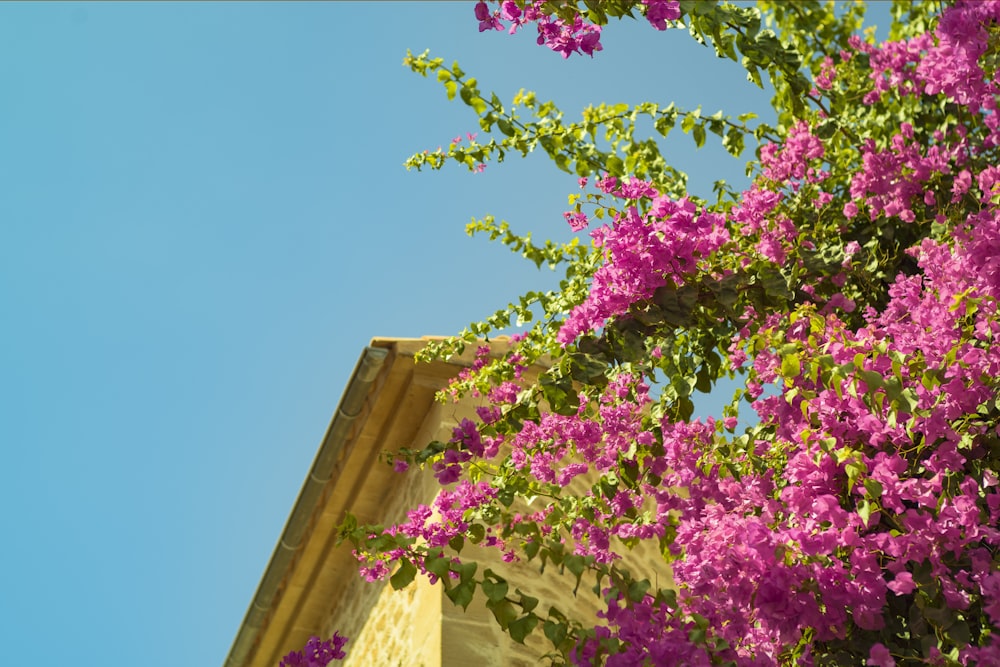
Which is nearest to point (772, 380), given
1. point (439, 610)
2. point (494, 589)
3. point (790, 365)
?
point (790, 365)

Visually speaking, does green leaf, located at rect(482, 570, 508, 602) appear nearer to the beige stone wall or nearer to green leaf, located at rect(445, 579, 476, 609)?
green leaf, located at rect(445, 579, 476, 609)

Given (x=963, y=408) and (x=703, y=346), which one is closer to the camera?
(x=963, y=408)

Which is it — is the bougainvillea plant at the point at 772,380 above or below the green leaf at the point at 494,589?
above

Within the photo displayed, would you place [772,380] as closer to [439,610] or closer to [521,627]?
[521,627]

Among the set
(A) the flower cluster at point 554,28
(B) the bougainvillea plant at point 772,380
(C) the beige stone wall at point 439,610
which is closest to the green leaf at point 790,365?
(B) the bougainvillea plant at point 772,380

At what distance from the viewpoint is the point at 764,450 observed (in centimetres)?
418

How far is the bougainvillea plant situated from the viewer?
3156 mm

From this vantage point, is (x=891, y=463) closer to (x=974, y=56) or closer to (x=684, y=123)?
(x=974, y=56)

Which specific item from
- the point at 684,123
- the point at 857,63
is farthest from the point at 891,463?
the point at 857,63

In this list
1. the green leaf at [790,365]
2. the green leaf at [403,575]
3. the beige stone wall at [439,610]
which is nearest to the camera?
the green leaf at [790,365]

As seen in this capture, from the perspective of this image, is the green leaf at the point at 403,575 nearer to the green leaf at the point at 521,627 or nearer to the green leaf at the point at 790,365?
the green leaf at the point at 521,627

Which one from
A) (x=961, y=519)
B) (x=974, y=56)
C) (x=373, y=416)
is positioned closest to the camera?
(x=961, y=519)

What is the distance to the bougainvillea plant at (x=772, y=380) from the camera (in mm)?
3156

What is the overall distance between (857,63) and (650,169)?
4.44 ft
